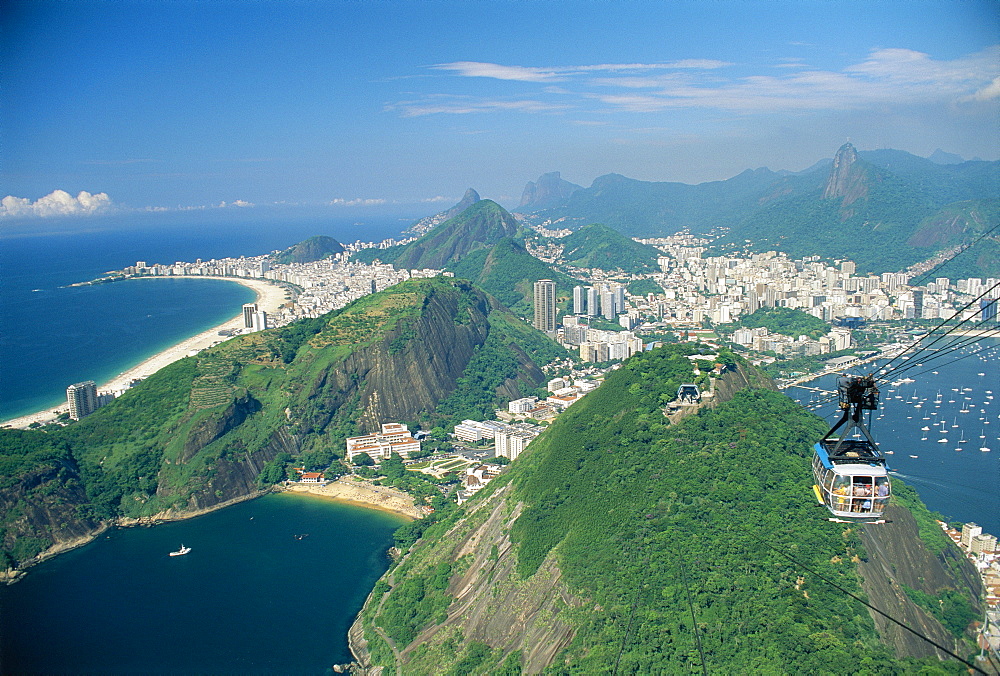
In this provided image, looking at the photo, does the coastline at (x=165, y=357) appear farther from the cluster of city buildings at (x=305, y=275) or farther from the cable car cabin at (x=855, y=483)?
the cable car cabin at (x=855, y=483)

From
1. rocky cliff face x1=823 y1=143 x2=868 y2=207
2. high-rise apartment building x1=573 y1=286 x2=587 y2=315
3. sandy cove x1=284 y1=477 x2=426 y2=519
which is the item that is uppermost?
rocky cliff face x1=823 y1=143 x2=868 y2=207

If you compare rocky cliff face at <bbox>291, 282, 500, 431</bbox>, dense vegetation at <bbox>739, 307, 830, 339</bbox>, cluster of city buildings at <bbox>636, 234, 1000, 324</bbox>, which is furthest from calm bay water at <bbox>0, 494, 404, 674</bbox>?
cluster of city buildings at <bbox>636, 234, 1000, 324</bbox>

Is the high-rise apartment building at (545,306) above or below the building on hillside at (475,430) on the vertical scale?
above

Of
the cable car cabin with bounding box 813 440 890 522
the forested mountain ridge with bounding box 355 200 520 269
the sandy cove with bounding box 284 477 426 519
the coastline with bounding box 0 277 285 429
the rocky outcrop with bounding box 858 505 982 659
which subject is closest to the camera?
the cable car cabin with bounding box 813 440 890 522

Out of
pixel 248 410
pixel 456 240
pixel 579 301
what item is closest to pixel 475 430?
pixel 248 410

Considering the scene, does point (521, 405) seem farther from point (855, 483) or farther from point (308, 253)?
point (308, 253)

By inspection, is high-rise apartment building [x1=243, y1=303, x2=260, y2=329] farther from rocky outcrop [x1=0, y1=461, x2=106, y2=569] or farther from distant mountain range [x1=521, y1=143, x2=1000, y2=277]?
distant mountain range [x1=521, y1=143, x2=1000, y2=277]

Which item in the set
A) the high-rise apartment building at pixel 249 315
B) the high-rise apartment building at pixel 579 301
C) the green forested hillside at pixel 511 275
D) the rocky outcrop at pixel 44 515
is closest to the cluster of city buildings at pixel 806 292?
the high-rise apartment building at pixel 579 301
